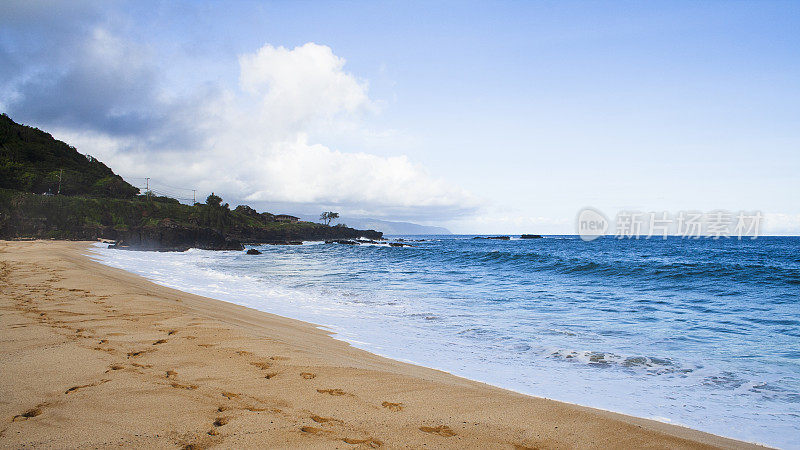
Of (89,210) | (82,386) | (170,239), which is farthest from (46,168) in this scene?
(82,386)

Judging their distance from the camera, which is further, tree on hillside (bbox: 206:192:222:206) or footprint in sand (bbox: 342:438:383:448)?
tree on hillside (bbox: 206:192:222:206)

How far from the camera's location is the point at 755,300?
13.5 metres

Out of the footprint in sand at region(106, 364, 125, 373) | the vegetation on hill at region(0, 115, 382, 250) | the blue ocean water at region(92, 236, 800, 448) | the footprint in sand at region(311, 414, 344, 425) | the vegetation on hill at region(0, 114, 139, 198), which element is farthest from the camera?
the vegetation on hill at region(0, 114, 139, 198)

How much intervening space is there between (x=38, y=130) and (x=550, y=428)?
103 meters

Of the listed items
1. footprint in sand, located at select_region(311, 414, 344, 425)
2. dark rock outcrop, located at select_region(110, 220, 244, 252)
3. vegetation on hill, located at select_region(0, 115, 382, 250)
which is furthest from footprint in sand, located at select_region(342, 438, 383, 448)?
vegetation on hill, located at select_region(0, 115, 382, 250)

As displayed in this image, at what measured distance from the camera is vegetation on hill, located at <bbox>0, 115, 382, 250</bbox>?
38.8 meters

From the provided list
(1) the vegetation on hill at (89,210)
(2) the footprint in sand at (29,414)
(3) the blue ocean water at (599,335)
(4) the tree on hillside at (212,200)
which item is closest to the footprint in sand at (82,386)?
(2) the footprint in sand at (29,414)

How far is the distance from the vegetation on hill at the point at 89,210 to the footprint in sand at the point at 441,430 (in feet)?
142

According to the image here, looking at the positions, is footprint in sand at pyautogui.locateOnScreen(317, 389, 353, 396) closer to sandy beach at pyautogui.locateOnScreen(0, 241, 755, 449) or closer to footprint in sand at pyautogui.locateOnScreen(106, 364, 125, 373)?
sandy beach at pyautogui.locateOnScreen(0, 241, 755, 449)

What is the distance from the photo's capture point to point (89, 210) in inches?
1831

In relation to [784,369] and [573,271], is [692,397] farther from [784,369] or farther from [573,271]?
[573,271]

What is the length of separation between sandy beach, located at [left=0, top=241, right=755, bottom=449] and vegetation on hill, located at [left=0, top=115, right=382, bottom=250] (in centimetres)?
4012

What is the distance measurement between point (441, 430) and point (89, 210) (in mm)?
58367

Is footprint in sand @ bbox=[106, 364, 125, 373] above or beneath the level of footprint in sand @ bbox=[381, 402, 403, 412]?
beneath
